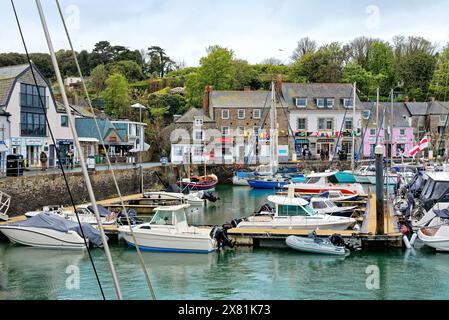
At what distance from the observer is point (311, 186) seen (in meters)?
43.0

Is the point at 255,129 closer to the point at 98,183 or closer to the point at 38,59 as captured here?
the point at 98,183

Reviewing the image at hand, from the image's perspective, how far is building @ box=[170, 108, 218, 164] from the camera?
210ft

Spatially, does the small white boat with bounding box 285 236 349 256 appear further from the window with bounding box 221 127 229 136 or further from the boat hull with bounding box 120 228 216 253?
the window with bounding box 221 127 229 136

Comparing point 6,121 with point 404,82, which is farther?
point 404,82

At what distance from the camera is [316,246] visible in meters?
22.3

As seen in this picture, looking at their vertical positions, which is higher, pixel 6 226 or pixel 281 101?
pixel 281 101

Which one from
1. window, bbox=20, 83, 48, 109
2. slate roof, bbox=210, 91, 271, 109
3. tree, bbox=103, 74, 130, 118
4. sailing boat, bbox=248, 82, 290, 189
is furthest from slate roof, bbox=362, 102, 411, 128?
window, bbox=20, 83, 48, 109

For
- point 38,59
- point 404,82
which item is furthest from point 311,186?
point 38,59

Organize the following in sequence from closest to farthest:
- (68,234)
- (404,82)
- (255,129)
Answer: (68,234)
(255,129)
(404,82)

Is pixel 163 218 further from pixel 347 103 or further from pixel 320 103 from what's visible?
pixel 347 103

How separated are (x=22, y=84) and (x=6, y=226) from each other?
751 inches
